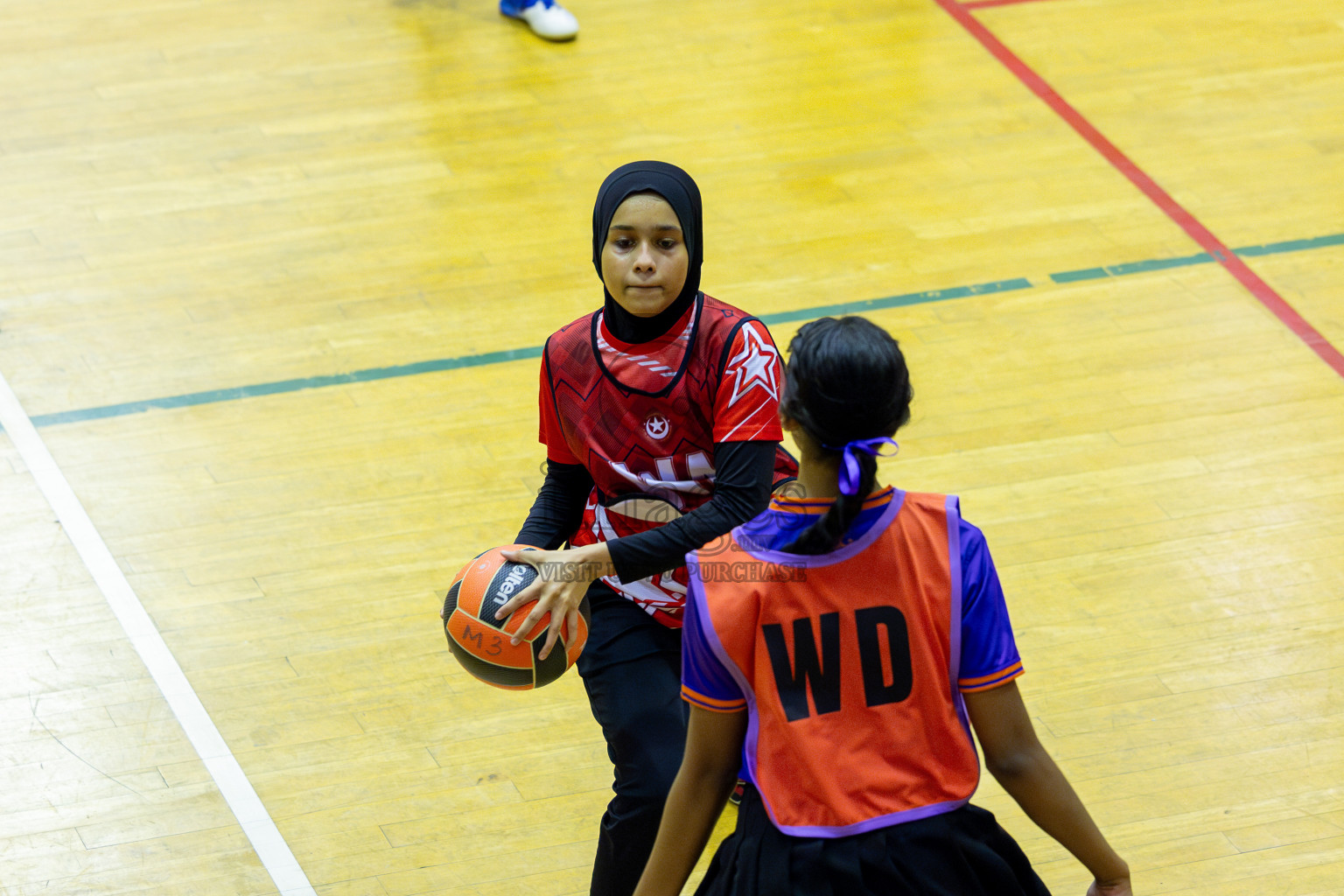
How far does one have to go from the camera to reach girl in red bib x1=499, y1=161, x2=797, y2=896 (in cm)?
244

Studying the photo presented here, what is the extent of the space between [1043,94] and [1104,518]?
9.22 feet

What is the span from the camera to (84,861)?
2.99 m

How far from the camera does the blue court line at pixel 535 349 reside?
14.3 ft

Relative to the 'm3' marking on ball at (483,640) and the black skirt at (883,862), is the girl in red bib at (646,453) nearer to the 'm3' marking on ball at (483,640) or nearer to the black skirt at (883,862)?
the 'm3' marking on ball at (483,640)

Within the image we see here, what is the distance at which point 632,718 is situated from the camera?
2502 mm

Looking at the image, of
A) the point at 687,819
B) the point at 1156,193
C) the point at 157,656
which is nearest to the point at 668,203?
the point at 687,819

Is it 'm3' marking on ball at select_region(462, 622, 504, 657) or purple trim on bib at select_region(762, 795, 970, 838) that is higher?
purple trim on bib at select_region(762, 795, 970, 838)

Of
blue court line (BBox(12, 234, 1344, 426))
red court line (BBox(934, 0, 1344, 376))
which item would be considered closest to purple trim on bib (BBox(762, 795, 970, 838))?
blue court line (BBox(12, 234, 1344, 426))

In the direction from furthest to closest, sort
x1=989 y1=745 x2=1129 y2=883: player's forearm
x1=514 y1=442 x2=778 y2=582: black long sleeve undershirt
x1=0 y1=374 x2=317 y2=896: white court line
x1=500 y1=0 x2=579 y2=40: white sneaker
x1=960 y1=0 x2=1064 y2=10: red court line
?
x1=960 y1=0 x2=1064 y2=10: red court line < x1=500 y1=0 x2=579 y2=40: white sneaker < x1=0 y1=374 x2=317 y2=896: white court line < x1=514 y1=442 x2=778 y2=582: black long sleeve undershirt < x1=989 y1=745 x2=1129 y2=883: player's forearm

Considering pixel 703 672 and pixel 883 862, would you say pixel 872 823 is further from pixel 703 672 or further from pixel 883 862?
pixel 703 672

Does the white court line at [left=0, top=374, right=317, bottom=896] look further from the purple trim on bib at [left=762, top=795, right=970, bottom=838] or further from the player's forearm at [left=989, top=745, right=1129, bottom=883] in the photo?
the player's forearm at [left=989, top=745, right=1129, bottom=883]

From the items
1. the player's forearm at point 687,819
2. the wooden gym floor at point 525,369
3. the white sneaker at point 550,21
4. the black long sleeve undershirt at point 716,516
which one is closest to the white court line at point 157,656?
the wooden gym floor at point 525,369

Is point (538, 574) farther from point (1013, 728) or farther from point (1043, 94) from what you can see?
point (1043, 94)

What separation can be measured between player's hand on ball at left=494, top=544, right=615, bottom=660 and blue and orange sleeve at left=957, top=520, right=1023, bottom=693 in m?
0.81
